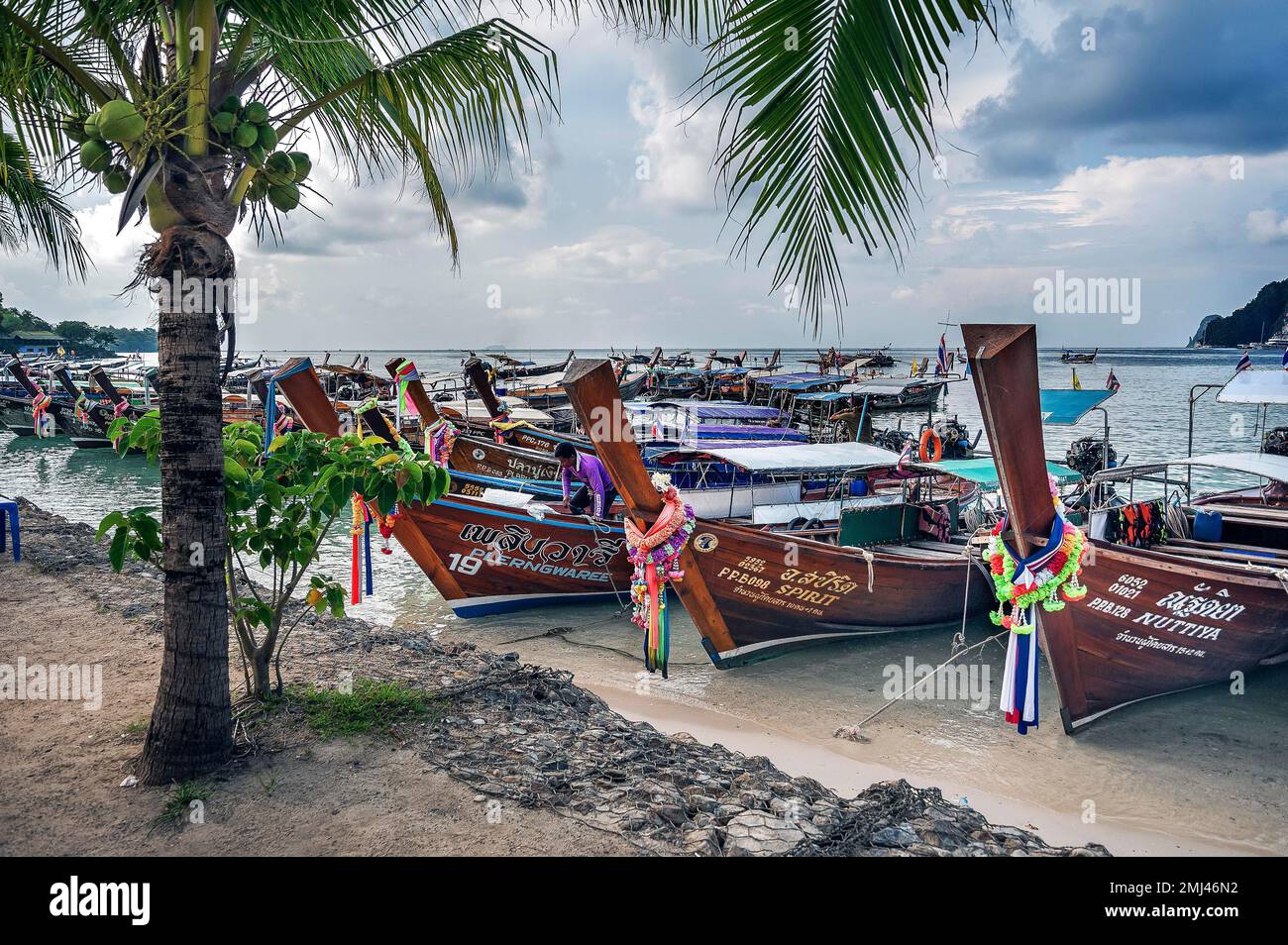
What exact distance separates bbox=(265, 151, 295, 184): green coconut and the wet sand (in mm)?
5060

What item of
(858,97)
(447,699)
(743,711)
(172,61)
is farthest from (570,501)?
(858,97)

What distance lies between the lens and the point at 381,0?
3207mm

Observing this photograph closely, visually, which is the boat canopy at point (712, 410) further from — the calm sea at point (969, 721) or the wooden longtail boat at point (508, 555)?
the wooden longtail boat at point (508, 555)

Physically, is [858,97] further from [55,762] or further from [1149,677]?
[1149,677]

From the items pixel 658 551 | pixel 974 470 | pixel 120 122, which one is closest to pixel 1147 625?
pixel 974 470

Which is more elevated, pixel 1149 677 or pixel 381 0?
pixel 381 0

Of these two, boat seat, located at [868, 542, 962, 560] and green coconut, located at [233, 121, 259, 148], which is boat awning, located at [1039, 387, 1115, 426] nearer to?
boat seat, located at [868, 542, 962, 560]

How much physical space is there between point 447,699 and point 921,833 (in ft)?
9.85

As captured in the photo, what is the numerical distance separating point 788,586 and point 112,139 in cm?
666

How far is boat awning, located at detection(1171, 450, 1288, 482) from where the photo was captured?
883 cm

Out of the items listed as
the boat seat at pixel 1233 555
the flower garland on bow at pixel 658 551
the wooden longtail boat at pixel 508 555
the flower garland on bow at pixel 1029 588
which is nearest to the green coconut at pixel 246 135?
the flower garland on bow at pixel 658 551

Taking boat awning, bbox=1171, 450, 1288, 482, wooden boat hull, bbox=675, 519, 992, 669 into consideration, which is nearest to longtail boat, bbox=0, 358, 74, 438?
wooden boat hull, bbox=675, 519, 992, 669

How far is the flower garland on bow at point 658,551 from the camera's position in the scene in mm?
7035

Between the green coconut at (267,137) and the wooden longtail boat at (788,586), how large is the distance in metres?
4.01
